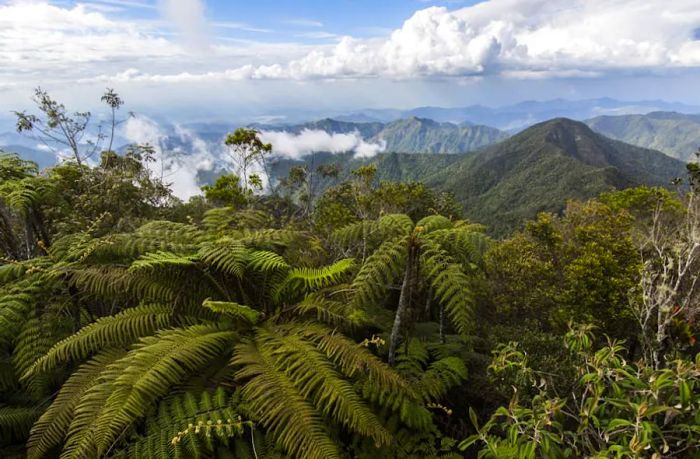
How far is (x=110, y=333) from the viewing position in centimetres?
368

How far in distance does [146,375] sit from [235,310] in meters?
0.87

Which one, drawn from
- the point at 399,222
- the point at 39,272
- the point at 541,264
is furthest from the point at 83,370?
the point at 541,264

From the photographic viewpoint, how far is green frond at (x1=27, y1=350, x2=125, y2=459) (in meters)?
3.12

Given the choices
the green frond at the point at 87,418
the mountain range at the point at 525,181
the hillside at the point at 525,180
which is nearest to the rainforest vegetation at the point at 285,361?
the green frond at the point at 87,418

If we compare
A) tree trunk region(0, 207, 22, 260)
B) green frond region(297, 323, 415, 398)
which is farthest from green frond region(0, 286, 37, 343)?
green frond region(297, 323, 415, 398)

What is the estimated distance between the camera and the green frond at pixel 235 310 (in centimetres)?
344

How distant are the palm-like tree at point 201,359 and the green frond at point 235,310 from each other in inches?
0.7

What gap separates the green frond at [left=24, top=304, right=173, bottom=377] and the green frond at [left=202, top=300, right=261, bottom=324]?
24.2 inches

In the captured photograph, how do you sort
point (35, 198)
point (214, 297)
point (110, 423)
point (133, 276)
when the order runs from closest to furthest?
point (110, 423) < point (133, 276) < point (214, 297) < point (35, 198)

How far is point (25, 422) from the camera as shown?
352 centimetres

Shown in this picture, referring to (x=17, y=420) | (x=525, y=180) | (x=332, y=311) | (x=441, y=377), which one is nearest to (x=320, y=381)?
(x=332, y=311)

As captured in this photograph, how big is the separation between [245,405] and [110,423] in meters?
0.90

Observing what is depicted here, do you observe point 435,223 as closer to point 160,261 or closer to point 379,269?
point 379,269

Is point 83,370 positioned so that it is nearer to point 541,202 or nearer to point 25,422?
point 25,422
